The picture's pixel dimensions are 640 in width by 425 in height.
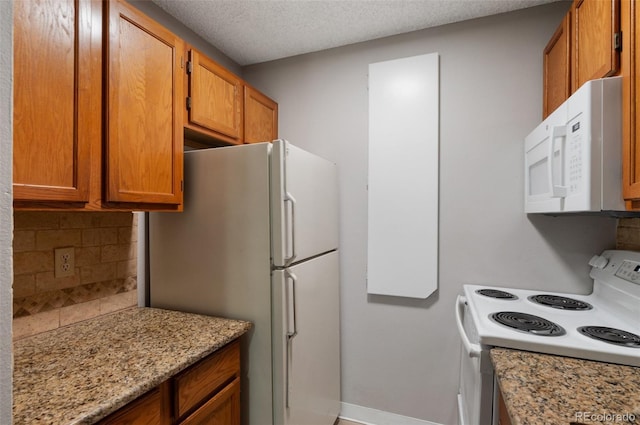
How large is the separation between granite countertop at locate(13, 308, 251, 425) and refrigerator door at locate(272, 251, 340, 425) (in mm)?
212

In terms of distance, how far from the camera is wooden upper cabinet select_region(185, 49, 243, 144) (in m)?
1.57

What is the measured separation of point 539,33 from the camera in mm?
1784

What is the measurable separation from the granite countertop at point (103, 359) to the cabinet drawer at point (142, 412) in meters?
0.06

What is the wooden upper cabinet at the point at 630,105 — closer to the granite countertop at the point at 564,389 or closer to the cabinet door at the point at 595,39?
the cabinet door at the point at 595,39

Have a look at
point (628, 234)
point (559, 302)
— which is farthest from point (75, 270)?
point (628, 234)

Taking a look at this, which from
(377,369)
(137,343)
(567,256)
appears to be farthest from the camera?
(377,369)

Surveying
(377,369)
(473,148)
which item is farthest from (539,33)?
(377,369)

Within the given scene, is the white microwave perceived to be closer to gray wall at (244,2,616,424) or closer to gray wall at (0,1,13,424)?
gray wall at (244,2,616,424)

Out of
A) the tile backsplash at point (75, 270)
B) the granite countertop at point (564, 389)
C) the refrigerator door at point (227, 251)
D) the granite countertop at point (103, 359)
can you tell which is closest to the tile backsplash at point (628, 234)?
the granite countertop at point (564, 389)

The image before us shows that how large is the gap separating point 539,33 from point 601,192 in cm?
126

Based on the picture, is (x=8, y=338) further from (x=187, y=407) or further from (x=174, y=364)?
(x=187, y=407)

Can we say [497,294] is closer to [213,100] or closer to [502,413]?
[502,413]

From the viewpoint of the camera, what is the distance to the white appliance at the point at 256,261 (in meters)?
1.48

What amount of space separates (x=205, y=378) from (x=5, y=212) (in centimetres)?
102
